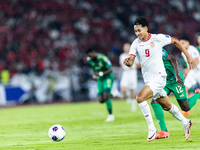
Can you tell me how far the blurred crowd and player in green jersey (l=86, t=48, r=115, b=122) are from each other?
32.0 ft

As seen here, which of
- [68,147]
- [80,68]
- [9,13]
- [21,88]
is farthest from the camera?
[9,13]

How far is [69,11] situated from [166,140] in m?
20.8

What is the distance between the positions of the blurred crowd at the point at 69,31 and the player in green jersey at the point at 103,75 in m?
Result: 9.75

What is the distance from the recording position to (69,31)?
84.8ft

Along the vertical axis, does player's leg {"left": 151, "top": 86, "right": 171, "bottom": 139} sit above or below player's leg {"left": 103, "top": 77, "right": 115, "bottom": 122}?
below

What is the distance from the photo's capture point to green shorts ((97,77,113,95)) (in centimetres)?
1210

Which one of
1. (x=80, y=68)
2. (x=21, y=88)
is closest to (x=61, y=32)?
(x=80, y=68)

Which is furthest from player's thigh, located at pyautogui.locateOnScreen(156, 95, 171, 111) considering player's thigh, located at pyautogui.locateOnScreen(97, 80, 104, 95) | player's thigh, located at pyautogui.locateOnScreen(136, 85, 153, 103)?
player's thigh, located at pyautogui.locateOnScreen(97, 80, 104, 95)

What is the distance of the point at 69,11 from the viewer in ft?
→ 88.6

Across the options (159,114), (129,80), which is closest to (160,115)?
(159,114)

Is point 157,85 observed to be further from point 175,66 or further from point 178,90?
point 178,90

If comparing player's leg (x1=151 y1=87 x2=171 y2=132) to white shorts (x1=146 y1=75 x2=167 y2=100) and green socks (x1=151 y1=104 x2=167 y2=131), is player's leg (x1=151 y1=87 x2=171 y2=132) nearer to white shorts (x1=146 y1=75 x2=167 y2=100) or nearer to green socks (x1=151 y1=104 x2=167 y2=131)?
green socks (x1=151 y1=104 x2=167 y2=131)

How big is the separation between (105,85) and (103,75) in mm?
343

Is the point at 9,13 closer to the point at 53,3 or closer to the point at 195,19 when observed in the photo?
the point at 53,3
